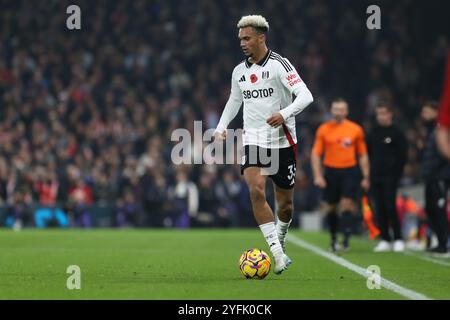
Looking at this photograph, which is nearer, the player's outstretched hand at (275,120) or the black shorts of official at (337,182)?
the player's outstretched hand at (275,120)

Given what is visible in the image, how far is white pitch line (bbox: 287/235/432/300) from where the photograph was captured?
8328 millimetres

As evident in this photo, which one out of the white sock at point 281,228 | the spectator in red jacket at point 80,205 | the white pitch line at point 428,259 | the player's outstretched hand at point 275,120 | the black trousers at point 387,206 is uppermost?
the player's outstretched hand at point 275,120

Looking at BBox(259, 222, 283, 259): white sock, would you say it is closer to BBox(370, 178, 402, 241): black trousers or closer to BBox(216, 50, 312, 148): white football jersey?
BBox(216, 50, 312, 148): white football jersey

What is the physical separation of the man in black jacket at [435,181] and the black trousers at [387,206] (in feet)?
2.49

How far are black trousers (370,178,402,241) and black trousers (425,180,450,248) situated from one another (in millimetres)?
772

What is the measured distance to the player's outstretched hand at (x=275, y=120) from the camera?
32.1 feet

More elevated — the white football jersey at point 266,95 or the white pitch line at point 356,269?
the white football jersey at point 266,95

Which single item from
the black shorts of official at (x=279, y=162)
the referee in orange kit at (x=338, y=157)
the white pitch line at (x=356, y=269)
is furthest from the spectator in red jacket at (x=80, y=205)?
the black shorts of official at (x=279, y=162)

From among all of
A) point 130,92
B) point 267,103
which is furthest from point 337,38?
point 267,103

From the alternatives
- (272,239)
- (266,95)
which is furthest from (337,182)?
(272,239)

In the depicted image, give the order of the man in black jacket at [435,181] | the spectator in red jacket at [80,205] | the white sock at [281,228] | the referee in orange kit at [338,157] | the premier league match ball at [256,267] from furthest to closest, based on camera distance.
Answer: the spectator in red jacket at [80,205]
the referee in orange kit at [338,157]
the man in black jacket at [435,181]
the white sock at [281,228]
the premier league match ball at [256,267]

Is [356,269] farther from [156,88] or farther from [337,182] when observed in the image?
[156,88]

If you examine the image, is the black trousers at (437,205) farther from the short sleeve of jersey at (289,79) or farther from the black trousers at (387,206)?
the short sleeve of jersey at (289,79)

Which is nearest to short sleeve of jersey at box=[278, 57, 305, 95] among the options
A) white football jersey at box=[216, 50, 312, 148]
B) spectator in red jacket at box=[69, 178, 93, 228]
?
white football jersey at box=[216, 50, 312, 148]
